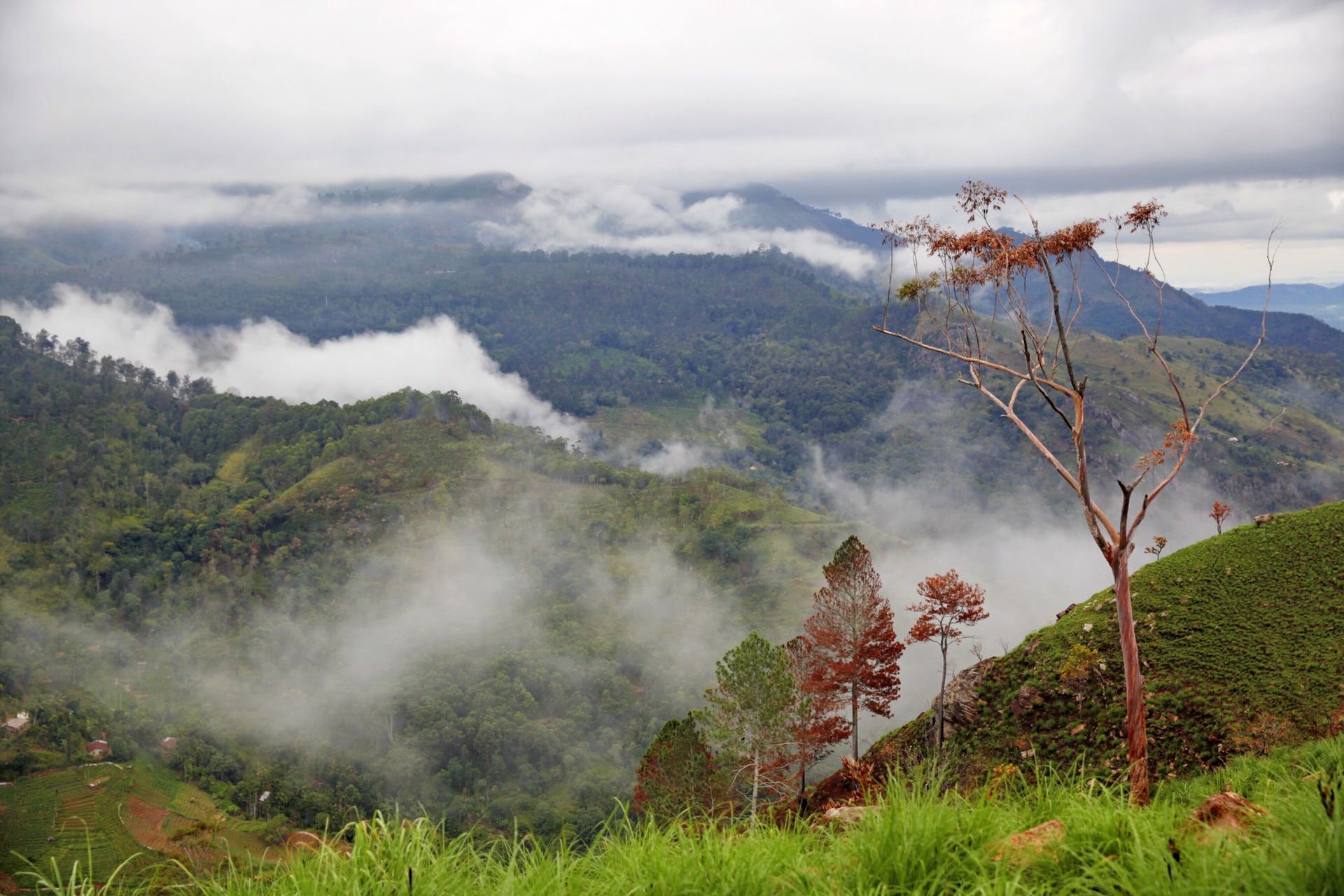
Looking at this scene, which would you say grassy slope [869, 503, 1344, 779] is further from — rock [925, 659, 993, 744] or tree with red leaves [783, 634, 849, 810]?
tree with red leaves [783, 634, 849, 810]

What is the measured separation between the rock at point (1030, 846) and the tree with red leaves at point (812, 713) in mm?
19186

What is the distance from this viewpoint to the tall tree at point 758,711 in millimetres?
21344

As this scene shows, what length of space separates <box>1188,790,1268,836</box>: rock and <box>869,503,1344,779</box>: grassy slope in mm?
9177

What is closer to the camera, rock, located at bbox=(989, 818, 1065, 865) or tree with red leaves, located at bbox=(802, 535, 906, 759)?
rock, located at bbox=(989, 818, 1065, 865)

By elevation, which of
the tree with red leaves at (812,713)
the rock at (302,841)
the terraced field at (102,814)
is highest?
the rock at (302,841)

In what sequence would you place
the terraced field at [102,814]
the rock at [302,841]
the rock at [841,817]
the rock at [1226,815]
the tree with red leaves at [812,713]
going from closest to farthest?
the rock at [1226,815], the rock at [302,841], the rock at [841,817], the tree with red leaves at [812,713], the terraced field at [102,814]

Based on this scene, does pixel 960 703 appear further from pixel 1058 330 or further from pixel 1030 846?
pixel 1030 846

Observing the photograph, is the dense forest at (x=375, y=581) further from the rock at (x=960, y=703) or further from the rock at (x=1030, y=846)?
the rock at (x=1030, y=846)

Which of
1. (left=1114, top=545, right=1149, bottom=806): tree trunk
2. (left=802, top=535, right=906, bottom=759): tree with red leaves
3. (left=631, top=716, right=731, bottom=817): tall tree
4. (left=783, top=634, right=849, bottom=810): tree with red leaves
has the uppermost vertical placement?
(left=1114, top=545, right=1149, bottom=806): tree trunk

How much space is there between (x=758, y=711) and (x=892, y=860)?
745 inches

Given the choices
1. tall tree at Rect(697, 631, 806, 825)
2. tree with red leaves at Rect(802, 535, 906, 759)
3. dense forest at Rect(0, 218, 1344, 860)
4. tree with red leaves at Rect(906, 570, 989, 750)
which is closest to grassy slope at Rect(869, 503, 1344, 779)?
tree with red leaves at Rect(906, 570, 989, 750)

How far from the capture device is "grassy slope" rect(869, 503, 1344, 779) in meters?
14.3

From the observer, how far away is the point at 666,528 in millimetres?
93188

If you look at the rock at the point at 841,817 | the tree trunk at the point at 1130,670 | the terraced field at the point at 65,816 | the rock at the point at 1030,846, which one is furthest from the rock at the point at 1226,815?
the terraced field at the point at 65,816
